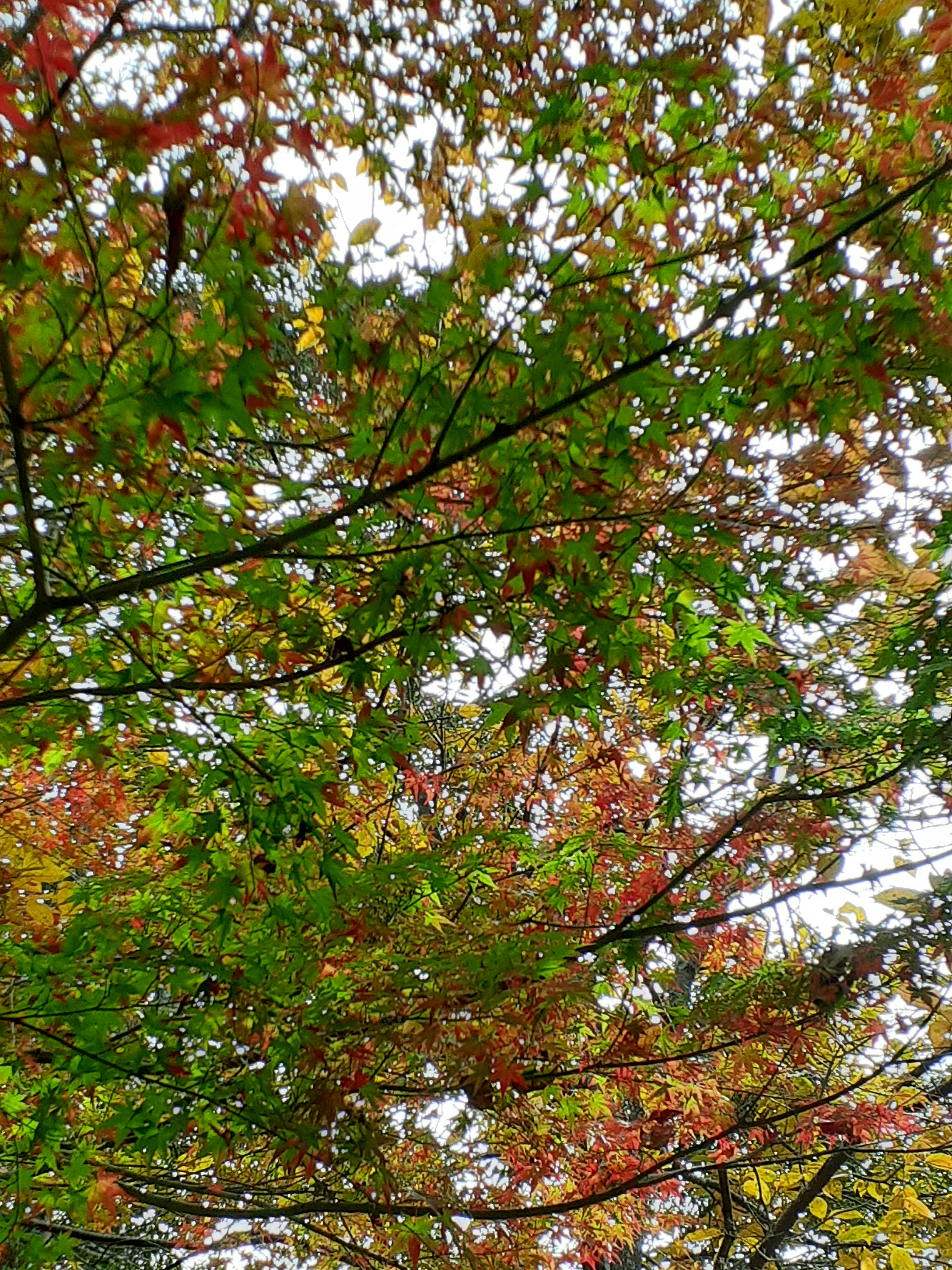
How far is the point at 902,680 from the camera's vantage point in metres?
2.35

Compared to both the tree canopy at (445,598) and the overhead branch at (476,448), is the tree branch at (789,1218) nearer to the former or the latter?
the tree canopy at (445,598)

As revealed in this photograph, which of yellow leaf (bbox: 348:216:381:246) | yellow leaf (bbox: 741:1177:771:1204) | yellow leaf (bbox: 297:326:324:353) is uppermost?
yellow leaf (bbox: 297:326:324:353)

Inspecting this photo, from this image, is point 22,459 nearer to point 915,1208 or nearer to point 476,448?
point 476,448

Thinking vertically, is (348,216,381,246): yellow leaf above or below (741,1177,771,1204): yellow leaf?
above

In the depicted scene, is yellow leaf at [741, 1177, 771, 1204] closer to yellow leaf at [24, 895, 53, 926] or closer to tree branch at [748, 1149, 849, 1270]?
tree branch at [748, 1149, 849, 1270]

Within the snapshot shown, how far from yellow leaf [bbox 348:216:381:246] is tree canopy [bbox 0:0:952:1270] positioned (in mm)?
94

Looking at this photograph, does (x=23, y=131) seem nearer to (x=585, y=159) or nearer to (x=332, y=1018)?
(x=585, y=159)

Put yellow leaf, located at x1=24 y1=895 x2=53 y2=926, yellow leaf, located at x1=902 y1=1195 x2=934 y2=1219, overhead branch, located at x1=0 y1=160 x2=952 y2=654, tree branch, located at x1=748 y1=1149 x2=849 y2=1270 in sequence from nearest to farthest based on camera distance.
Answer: overhead branch, located at x1=0 y1=160 x2=952 y2=654, yellow leaf, located at x1=24 y1=895 x2=53 y2=926, yellow leaf, located at x1=902 y1=1195 x2=934 y2=1219, tree branch, located at x1=748 y1=1149 x2=849 y2=1270

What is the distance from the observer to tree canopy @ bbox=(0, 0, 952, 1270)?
134 cm

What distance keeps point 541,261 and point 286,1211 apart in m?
2.42

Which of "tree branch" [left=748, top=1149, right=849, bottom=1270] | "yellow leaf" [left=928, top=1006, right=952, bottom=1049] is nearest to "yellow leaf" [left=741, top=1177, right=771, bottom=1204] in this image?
"tree branch" [left=748, top=1149, right=849, bottom=1270]

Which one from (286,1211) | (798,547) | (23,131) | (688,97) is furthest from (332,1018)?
(688,97)

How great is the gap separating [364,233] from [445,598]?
716 millimetres

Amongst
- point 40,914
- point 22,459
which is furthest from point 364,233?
point 40,914
